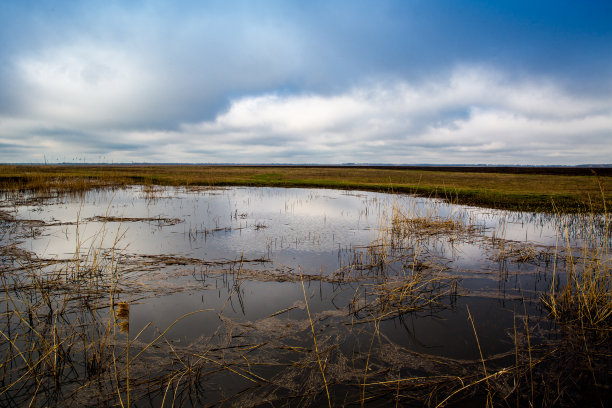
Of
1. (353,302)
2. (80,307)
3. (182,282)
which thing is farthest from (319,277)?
(80,307)

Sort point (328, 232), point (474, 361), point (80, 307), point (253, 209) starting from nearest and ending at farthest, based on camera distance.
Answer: point (474, 361) < point (80, 307) < point (328, 232) < point (253, 209)

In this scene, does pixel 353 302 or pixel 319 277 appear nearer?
pixel 353 302

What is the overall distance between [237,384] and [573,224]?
18.0 metres

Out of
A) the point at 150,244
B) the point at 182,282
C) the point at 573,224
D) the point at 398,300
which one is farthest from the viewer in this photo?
the point at 573,224

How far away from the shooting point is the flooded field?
4305mm

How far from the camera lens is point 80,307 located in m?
6.45

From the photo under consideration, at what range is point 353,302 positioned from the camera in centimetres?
672

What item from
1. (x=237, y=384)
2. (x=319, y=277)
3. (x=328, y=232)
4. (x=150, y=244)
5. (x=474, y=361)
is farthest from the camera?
(x=328, y=232)

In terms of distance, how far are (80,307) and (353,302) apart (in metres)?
5.68

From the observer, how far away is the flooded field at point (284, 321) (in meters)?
4.30

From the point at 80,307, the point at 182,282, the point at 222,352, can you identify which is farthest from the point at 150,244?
the point at 222,352

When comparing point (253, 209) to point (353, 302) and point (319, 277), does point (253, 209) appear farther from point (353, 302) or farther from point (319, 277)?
point (353, 302)

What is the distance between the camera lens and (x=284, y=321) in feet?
20.2

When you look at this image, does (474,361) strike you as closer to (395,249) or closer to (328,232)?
(395,249)
